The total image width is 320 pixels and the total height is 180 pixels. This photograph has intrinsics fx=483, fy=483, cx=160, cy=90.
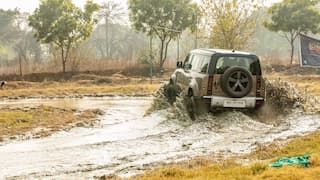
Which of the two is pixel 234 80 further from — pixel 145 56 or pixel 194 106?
pixel 145 56

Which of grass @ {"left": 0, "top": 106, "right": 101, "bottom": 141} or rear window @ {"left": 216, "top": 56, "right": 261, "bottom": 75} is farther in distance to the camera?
rear window @ {"left": 216, "top": 56, "right": 261, "bottom": 75}

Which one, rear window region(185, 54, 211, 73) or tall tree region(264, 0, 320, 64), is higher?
tall tree region(264, 0, 320, 64)

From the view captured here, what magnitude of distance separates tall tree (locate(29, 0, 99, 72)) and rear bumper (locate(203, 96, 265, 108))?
2162 cm

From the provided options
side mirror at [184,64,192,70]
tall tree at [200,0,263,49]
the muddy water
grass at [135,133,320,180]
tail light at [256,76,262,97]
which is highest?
tall tree at [200,0,263,49]

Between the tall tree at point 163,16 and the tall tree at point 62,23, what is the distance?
14.7 ft

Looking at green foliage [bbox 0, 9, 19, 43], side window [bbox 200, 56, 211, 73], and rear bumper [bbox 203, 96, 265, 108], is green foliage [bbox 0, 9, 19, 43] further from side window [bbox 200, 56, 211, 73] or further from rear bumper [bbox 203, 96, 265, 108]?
rear bumper [bbox 203, 96, 265, 108]

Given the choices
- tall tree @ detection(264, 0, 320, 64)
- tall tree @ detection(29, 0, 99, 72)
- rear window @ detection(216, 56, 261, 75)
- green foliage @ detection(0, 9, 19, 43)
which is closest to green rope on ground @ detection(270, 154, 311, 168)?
rear window @ detection(216, 56, 261, 75)

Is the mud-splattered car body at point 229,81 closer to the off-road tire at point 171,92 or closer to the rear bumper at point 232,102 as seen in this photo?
the rear bumper at point 232,102

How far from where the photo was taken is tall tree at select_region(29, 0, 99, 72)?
32.3m

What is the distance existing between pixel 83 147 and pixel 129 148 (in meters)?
0.97

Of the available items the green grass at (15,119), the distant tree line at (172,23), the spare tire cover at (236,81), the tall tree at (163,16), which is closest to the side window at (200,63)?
the spare tire cover at (236,81)

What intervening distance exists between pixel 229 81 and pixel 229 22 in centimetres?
2050

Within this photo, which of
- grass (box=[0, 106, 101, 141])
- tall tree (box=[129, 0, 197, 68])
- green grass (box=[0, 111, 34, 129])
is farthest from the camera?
tall tree (box=[129, 0, 197, 68])

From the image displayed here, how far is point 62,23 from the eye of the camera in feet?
105
